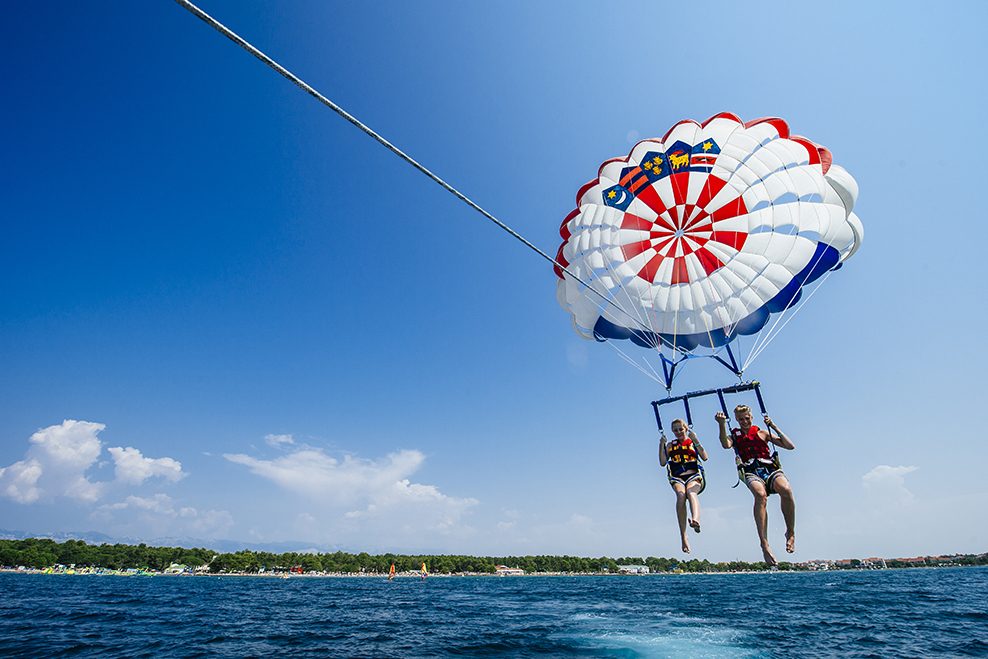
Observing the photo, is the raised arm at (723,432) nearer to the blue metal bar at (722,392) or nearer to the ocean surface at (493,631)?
the blue metal bar at (722,392)

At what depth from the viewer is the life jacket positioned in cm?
672

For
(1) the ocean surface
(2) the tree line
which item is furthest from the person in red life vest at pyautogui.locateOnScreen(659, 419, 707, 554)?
(2) the tree line

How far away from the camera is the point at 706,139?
9.08m

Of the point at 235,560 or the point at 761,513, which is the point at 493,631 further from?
the point at 235,560

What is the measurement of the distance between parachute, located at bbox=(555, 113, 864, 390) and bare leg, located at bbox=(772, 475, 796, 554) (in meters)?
2.33

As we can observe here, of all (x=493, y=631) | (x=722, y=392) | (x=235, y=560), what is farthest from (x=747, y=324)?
(x=235, y=560)

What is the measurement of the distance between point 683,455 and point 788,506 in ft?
4.59

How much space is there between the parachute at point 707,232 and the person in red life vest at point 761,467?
1603 mm

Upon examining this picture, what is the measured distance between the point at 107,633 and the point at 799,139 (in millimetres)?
28479

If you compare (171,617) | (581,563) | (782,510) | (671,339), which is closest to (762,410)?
(782,510)

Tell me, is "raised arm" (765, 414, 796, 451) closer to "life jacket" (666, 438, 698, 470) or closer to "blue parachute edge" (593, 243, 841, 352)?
"life jacket" (666, 438, 698, 470)

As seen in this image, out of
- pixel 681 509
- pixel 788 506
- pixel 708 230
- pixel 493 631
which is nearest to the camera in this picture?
pixel 788 506

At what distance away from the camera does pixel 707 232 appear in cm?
952

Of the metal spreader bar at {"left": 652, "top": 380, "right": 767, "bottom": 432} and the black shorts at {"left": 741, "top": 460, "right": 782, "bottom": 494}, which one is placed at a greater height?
the metal spreader bar at {"left": 652, "top": 380, "right": 767, "bottom": 432}
